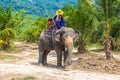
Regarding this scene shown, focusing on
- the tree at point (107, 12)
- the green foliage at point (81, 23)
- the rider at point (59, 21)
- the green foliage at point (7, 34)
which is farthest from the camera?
the green foliage at point (7, 34)

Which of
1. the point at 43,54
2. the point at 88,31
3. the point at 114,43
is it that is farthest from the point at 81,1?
the point at 114,43

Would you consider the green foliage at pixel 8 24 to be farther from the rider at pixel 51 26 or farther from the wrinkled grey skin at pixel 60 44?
the rider at pixel 51 26

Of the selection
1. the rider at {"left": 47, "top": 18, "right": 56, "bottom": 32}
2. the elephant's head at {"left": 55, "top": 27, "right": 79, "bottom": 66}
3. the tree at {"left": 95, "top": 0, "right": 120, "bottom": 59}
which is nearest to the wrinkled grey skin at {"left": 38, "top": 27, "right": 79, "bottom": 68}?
the elephant's head at {"left": 55, "top": 27, "right": 79, "bottom": 66}

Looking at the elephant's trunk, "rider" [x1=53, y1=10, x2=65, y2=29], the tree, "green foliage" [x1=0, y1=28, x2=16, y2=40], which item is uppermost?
the tree

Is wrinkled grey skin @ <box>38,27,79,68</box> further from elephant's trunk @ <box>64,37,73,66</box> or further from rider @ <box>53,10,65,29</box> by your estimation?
rider @ <box>53,10,65,29</box>

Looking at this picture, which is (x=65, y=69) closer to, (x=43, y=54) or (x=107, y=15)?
(x=43, y=54)

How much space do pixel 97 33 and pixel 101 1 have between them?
1101 centimetres

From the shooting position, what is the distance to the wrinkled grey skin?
Result: 14625 mm

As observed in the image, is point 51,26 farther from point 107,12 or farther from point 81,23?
point 81,23

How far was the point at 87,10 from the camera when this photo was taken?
1839cm

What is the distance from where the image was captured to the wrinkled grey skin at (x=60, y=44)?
48.0 ft

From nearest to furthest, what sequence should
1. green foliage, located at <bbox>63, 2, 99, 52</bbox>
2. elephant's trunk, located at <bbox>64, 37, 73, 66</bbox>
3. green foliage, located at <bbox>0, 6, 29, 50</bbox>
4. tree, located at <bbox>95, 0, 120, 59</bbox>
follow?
elephant's trunk, located at <bbox>64, 37, 73, 66</bbox>, tree, located at <bbox>95, 0, 120, 59</bbox>, green foliage, located at <bbox>63, 2, 99, 52</bbox>, green foliage, located at <bbox>0, 6, 29, 50</bbox>

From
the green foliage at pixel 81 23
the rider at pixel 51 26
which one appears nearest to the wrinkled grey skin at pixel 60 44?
the rider at pixel 51 26

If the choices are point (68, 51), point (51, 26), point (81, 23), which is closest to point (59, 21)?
point (51, 26)
